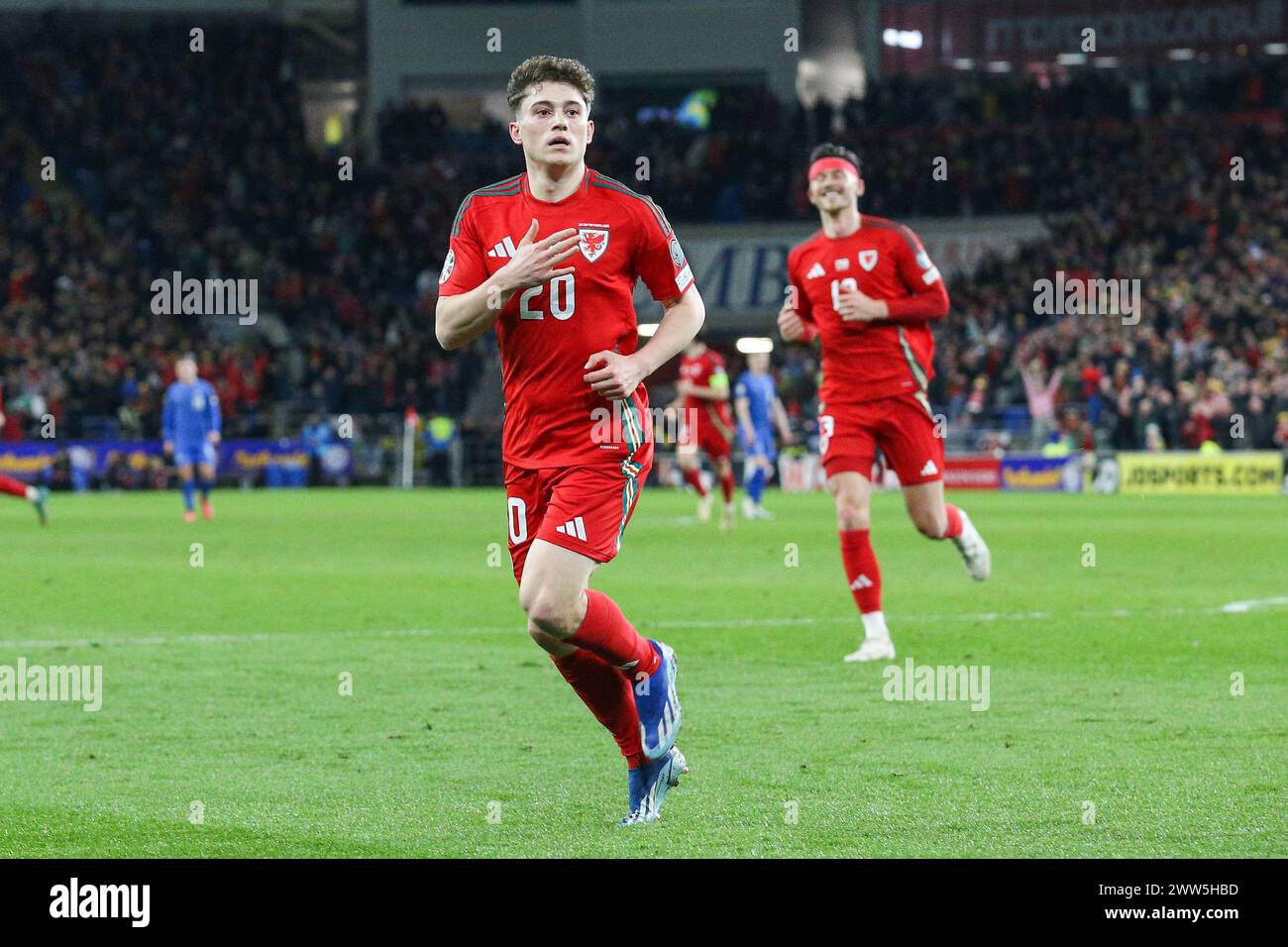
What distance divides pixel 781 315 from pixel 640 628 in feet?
7.91

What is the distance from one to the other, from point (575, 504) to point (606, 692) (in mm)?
660

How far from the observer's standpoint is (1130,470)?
3491cm

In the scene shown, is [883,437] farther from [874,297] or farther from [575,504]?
[575,504]

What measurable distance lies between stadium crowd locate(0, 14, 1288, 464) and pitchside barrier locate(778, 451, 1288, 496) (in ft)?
2.84

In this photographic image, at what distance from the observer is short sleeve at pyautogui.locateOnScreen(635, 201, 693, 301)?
638cm

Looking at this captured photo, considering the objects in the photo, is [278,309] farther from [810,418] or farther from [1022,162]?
[1022,162]

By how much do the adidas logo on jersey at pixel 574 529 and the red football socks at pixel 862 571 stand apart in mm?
4494

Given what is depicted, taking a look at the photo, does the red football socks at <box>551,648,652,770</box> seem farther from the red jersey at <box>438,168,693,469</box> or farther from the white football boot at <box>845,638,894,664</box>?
the white football boot at <box>845,638,894,664</box>

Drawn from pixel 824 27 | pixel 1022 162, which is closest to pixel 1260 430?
pixel 1022 162

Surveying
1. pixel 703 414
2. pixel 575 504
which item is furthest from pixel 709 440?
pixel 575 504

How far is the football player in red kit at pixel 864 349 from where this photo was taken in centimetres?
1066

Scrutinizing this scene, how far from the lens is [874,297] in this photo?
35.6 feet

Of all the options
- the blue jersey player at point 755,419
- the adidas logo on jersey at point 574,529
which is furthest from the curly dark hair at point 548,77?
the blue jersey player at point 755,419

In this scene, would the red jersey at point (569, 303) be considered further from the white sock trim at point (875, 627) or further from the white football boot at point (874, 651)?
the white sock trim at point (875, 627)
